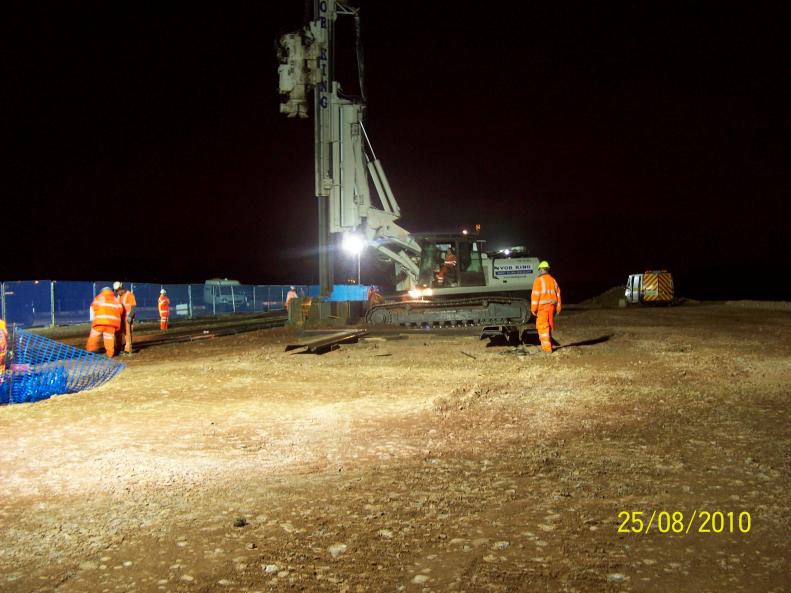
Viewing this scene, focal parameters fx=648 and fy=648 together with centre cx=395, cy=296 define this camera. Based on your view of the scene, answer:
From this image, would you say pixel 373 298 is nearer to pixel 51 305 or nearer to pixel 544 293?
pixel 544 293

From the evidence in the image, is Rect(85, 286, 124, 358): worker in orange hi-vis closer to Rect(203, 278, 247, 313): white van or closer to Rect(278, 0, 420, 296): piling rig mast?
Rect(278, 0, 420, 296): piling rig mast

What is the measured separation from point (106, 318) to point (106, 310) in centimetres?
16

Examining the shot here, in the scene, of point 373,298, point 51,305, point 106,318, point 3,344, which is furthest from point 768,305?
point 51,305

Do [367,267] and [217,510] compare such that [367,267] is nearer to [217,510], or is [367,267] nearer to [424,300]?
[424,300]

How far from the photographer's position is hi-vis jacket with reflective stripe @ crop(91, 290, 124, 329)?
12461mm

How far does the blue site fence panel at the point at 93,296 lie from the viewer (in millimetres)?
25000

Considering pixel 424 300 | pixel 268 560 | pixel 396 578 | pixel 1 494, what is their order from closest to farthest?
1. pixel 396 578
2. pixel 268 560
3. pixel 1 494
4. pixel 424 300

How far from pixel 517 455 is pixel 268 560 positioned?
8.16ft

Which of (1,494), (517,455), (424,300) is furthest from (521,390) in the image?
(424,300)

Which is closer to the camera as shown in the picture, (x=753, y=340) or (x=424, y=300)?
(x=753, y=340)

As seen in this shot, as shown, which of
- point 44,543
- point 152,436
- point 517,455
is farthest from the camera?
point 152,436

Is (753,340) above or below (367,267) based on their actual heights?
below

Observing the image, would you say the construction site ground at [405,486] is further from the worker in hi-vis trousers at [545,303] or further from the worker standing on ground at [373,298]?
the worker standing on ground at [373,298]

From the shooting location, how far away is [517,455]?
205 inches
